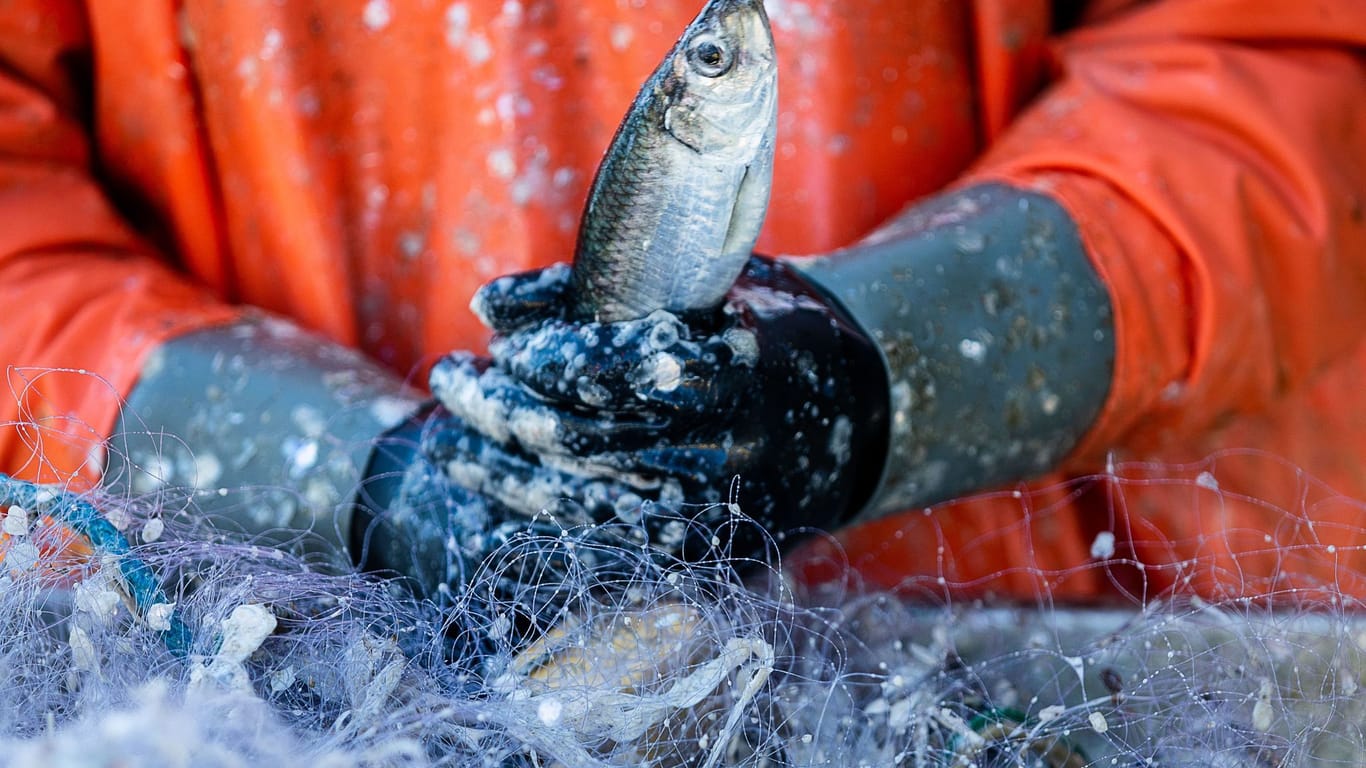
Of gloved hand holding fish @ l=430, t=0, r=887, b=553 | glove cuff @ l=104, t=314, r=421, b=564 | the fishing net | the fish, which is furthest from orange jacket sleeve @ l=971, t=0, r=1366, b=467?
glove cuff @ l=104, t=314, r=421, b=564

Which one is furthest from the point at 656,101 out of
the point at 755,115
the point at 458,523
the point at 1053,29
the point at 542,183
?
the point at 1053,29

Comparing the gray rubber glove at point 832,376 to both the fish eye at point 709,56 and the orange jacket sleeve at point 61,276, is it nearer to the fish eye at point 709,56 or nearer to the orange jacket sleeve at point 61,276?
the fish eye at point 709,56

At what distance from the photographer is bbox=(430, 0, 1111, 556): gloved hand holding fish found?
56 centimetres

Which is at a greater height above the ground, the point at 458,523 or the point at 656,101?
the point at 656,101

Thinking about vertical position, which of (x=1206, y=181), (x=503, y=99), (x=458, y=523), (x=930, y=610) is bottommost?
(x=930, y=610)

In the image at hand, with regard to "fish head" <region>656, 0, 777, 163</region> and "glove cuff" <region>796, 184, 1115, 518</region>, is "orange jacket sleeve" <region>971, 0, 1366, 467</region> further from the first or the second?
"fish head" <region>656, 0, 777, 163</region>

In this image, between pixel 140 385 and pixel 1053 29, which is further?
pixel 1053 29

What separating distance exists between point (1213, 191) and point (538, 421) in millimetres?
708

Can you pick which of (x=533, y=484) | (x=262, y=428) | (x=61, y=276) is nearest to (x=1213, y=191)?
(x=533, y=484)

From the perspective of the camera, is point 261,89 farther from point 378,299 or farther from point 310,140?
point 378,299

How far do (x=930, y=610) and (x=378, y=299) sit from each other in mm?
677

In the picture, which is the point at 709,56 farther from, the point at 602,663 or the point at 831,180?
the point at 831,180

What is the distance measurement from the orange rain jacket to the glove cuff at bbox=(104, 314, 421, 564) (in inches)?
2.2

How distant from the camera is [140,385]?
86 cm
